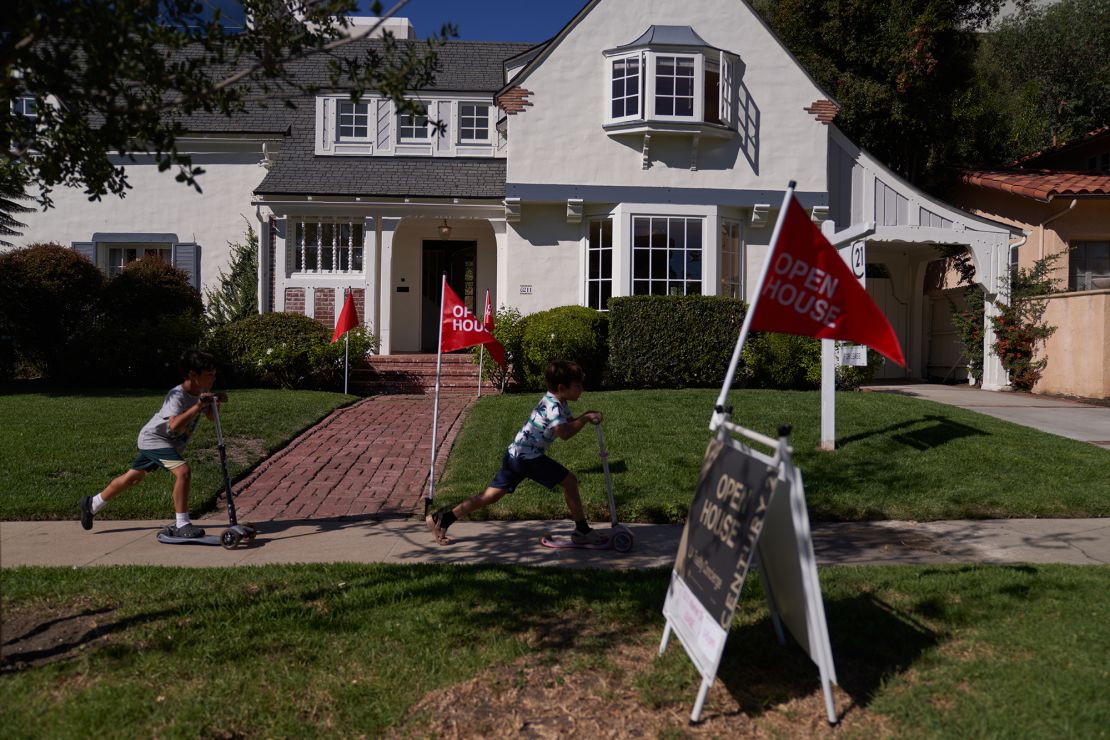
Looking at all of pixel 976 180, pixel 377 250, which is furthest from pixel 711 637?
pixel 976 180

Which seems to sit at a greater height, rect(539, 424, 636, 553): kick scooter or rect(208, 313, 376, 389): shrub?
rect(208, 313, 376, 389): shrub

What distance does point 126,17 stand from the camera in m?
3.57

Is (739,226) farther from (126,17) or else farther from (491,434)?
(126,17)

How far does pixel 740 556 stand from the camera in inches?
137

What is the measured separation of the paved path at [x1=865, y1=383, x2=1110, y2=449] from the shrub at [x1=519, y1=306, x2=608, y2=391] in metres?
5.48

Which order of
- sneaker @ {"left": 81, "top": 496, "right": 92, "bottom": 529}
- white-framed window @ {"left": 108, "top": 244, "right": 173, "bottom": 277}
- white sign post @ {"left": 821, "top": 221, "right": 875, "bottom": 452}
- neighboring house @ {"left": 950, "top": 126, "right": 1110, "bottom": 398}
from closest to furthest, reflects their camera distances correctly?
sneaker @ {"left": 81, "top": 496, "right": 92, "bottom": 529} → white sign post @ {"left": 821, "top": 221, "right": 875, "bottom": 452} → neighboring house @ {"left": 950, "top": 126, "right": 1110, "bottom": 398} → white-framed window @ {"left": 108, "top": 244, "right": 173, "bottom": 277}

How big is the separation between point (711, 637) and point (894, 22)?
57.7 ft

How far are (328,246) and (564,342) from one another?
6276 mm

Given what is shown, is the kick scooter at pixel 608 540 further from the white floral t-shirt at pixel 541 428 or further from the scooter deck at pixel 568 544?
the white floral t-shirt at pixel 541 428

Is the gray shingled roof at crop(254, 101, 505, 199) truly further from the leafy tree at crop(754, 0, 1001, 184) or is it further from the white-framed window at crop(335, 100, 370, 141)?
the leafy tree at crop(754, 0, 1001, 184)

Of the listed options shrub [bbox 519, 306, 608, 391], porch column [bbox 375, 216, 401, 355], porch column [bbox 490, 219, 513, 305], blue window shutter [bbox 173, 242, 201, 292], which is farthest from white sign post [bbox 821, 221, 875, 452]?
blue window shutter [bbox 173, 242, 201, 292]

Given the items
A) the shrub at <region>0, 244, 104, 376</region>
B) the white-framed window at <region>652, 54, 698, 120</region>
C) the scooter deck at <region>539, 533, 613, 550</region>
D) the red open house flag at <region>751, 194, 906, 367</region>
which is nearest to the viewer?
the red open house flag at <region>751, 194, 906, 367</region>

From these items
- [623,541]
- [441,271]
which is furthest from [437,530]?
[441,271]

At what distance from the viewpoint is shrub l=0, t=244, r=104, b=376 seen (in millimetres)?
14180
